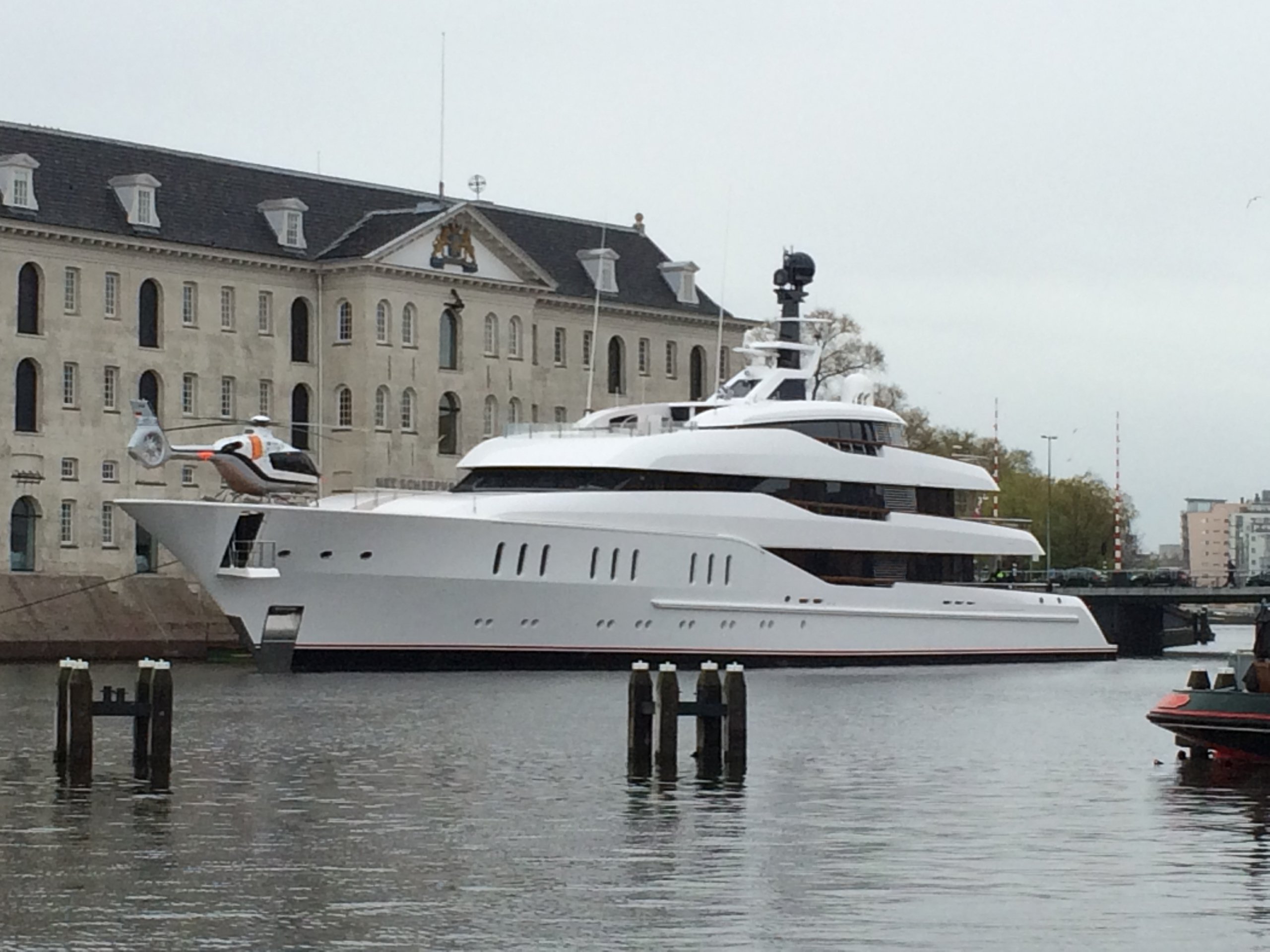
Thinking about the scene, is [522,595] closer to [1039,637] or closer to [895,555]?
[895,555]

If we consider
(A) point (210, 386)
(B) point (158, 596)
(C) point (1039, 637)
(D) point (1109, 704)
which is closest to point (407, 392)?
(A) point (210, 386)

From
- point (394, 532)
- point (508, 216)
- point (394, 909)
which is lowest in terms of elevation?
point (394, 909)

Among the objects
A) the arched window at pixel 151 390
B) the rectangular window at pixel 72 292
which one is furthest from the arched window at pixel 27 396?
the arched window at pixel 151 390

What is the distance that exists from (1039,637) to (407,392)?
78.0 ft

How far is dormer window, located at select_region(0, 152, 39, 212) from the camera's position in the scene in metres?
77.2

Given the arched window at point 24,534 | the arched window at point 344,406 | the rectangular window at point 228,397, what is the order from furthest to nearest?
1. the arched window at point 344,406
2. the rectangular window at point 228,397
3. the arched window at point 24,534

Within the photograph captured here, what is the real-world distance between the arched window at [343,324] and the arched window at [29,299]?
444 inches

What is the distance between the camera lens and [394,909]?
2195cm

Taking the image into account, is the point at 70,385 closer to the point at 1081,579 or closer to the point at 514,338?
the point at 514,338

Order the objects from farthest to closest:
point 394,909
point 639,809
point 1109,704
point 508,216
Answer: point 508,216, point 1109,704, point 639,809, point 394,909

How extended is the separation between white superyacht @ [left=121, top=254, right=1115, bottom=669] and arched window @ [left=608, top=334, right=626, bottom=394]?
86.7ft

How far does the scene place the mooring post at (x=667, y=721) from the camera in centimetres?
3231

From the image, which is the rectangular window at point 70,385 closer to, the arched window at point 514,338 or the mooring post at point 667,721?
the arched window at point 514,338

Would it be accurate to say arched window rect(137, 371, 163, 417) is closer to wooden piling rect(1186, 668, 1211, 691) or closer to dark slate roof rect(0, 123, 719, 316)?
dark slate roof rect(0, 123, 719, 316)
